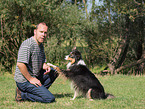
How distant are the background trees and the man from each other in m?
5.88

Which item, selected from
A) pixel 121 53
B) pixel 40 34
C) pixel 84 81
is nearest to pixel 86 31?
pixel 121 53

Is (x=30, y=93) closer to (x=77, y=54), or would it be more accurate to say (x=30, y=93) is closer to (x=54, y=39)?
(x=77, y=54)

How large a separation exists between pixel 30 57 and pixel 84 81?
1461 mm

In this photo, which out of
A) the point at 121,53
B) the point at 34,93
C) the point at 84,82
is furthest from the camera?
the point at 121,53

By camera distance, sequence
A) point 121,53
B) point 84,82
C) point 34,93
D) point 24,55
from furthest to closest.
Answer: point 121,53 → point 84,82 → point 34,93 → point 24,55

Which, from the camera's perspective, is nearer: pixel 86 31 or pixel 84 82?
pixel 84 82

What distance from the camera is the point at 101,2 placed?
37.7ft

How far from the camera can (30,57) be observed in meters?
4.58

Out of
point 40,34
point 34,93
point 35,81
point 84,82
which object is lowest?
point 34,93

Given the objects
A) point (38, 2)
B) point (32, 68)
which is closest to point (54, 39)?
point (38, 2)

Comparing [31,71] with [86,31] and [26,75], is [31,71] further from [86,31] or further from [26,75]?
[86,31]

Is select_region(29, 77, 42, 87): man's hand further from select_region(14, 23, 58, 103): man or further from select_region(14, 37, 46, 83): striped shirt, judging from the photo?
select_region(14, 37, 46, 83): striped shirt

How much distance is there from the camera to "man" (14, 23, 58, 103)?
4.46 meters

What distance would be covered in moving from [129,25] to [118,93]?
6375 mm
